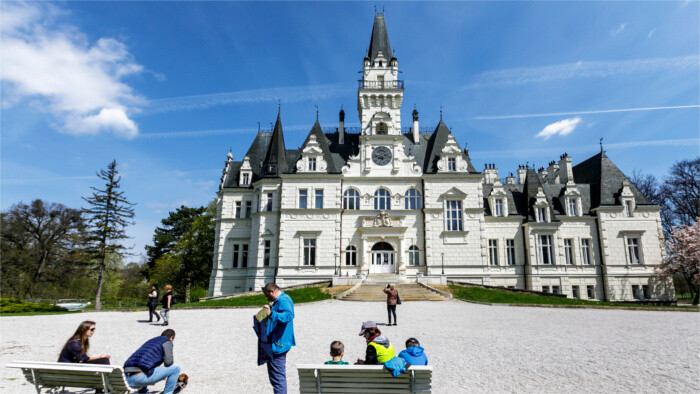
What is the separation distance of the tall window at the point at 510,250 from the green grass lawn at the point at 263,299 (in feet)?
64.2

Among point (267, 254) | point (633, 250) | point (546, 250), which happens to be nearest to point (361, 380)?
point (267, 254)

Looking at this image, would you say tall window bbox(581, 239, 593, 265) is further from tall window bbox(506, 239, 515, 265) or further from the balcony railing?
the balcony railing

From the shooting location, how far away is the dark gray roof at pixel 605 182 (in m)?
36.5

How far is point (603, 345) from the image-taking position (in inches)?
425

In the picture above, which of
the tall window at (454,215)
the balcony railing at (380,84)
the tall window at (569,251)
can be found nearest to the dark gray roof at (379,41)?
the balcony railing at (380,84)

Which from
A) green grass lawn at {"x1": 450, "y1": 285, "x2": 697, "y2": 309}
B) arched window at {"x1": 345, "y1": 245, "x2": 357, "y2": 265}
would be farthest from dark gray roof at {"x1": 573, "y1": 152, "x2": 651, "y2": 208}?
arched window at {"x1": 345, "y1": 245, "x2": 357, "y2": 265}

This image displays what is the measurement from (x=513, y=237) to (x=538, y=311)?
18.3m

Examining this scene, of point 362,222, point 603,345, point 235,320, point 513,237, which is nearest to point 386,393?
point 603,345

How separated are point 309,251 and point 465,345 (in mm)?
23962

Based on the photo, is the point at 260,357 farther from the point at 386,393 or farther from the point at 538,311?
the point at 538,311

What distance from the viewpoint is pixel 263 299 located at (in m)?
25.1

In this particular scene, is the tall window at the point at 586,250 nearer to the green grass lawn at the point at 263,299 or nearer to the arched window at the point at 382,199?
the arched window at the point at 382,199

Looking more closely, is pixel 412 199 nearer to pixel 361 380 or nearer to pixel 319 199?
pixel 319 199

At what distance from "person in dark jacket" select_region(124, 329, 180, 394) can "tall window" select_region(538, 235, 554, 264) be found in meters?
36.2
